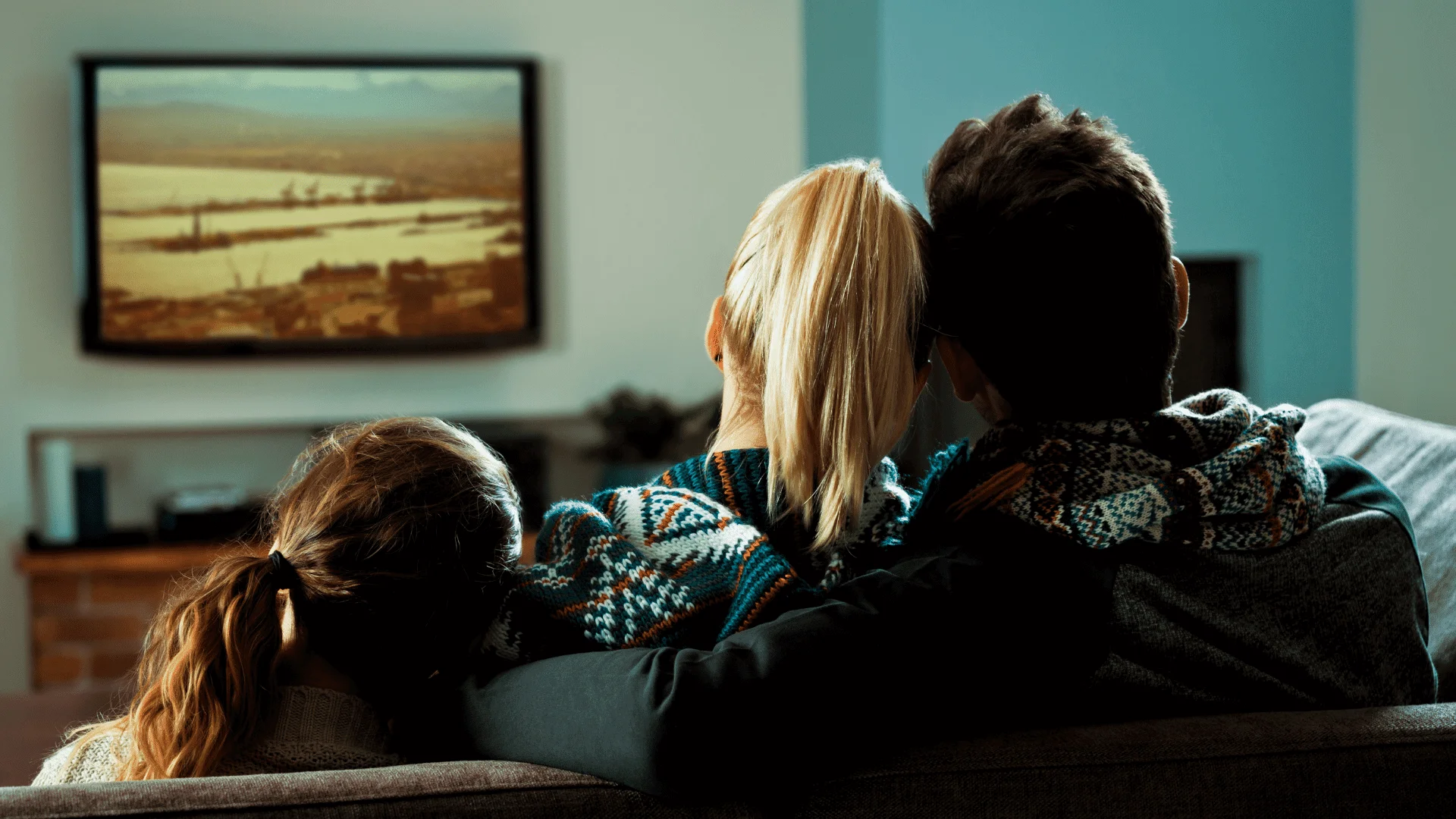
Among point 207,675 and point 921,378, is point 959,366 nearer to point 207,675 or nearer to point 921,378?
point 921,378

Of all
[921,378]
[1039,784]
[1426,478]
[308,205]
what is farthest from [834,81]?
[1039,784]

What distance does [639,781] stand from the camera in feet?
2.74

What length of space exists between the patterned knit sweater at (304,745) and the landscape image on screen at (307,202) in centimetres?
318

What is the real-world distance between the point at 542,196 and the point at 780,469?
346 centimetres

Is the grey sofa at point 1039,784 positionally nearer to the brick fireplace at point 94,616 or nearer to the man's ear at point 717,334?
the man's ear at point 717,334

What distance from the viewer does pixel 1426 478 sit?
1.30 metres

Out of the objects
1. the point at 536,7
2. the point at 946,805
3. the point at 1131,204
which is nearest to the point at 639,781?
the point at 946,805

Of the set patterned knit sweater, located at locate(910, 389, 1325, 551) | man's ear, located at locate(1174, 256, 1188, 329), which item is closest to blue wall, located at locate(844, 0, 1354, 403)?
man's ear, located at locate(1174, 256, 1188, 329)

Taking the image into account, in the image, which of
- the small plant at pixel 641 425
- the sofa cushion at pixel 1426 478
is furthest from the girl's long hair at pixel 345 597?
the small plant at pixel 641 425

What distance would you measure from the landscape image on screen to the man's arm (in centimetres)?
336

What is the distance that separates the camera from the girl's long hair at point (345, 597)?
993mm

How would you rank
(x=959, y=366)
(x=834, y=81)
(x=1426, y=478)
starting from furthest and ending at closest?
(x=834, y=81) < (x=1426, y=478) < (x=959, y=366)

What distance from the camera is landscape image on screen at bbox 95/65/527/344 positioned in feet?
13.0

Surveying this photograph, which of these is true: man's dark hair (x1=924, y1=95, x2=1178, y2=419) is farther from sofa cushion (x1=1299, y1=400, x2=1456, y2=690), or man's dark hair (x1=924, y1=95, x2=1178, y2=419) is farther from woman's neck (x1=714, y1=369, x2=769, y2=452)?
sofa cushion (x1=1299, y1=400, x2=1456, y2=690)
